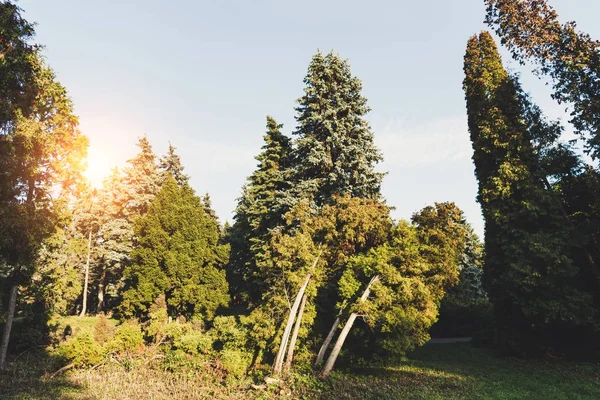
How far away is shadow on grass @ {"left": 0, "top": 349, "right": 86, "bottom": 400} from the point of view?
11234 millimetres

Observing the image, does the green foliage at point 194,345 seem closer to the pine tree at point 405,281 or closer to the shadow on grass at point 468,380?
the pine tree at point 405,281

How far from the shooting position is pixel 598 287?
19.0m

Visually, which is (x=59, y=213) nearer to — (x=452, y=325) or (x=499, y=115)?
(x=499, y=115)

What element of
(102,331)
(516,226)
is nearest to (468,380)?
(516,226)

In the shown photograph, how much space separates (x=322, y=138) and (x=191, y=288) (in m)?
13.2

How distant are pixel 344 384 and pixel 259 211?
14061 mm

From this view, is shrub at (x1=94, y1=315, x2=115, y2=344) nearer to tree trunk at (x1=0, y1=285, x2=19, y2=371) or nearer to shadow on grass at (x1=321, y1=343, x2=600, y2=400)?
tree trunk at (x1=0, y1=285, x2=19, y2=371)

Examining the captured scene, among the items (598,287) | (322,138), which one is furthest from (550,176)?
(322,138)

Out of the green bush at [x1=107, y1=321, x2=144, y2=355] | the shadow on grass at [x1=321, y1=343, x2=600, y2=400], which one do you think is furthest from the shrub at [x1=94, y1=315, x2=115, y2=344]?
the shadow on grass at [x1=321, y1=343, x2=600, y2=400]

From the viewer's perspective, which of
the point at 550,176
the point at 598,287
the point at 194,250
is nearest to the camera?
the point at 598,287

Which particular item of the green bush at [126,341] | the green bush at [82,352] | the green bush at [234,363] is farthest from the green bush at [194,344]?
the green bush at [82,352]

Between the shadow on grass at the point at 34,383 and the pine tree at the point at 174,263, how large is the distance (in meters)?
6.78

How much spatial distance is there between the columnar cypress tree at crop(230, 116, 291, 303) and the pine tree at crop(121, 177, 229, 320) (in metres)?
2.45

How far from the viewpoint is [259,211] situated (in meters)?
25.6
